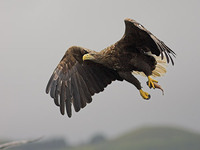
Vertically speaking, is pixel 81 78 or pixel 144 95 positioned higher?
pixel 81 78

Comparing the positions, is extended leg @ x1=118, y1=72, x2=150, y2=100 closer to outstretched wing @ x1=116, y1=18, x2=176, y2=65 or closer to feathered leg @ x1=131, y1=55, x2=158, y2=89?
feathered leg @ x1=131, y1=55, x2=158, y2=89

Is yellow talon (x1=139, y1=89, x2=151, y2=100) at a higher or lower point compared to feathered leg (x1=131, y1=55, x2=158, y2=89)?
lower

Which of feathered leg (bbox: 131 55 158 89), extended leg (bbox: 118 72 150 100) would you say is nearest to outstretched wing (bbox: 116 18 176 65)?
feathered leg (bbox: 131 55 158 89)

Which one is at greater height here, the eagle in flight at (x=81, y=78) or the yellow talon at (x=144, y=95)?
the eagle in flight at (x=81, y=78)

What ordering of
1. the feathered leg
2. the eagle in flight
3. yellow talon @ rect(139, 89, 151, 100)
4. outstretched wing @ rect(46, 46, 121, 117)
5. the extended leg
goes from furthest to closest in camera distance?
outstretched wing @ rect(46, 46, 121, 117) < the eagle in flight < yellow talon @ rect(139, 89, 151, 100) < the extended leg < the feathered leg

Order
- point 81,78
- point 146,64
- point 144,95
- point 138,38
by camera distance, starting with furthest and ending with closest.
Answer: point 81,78 → point 144,95 → point 146,64 → point 138,38

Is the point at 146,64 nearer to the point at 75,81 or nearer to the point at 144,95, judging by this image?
the point at 144,95

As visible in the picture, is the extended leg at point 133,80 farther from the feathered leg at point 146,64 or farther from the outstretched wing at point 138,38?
the outstretched wing at point 138,38

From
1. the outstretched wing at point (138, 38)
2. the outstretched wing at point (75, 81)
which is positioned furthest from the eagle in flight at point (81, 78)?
the outstretched wing at point (138, 38)

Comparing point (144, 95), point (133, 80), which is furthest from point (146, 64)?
point (144, 95)

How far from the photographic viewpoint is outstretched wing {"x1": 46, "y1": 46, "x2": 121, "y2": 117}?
24.0ft

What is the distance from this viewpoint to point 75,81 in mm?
7422

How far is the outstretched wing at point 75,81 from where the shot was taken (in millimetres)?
7301

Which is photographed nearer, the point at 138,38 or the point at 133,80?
the point at 138,38
